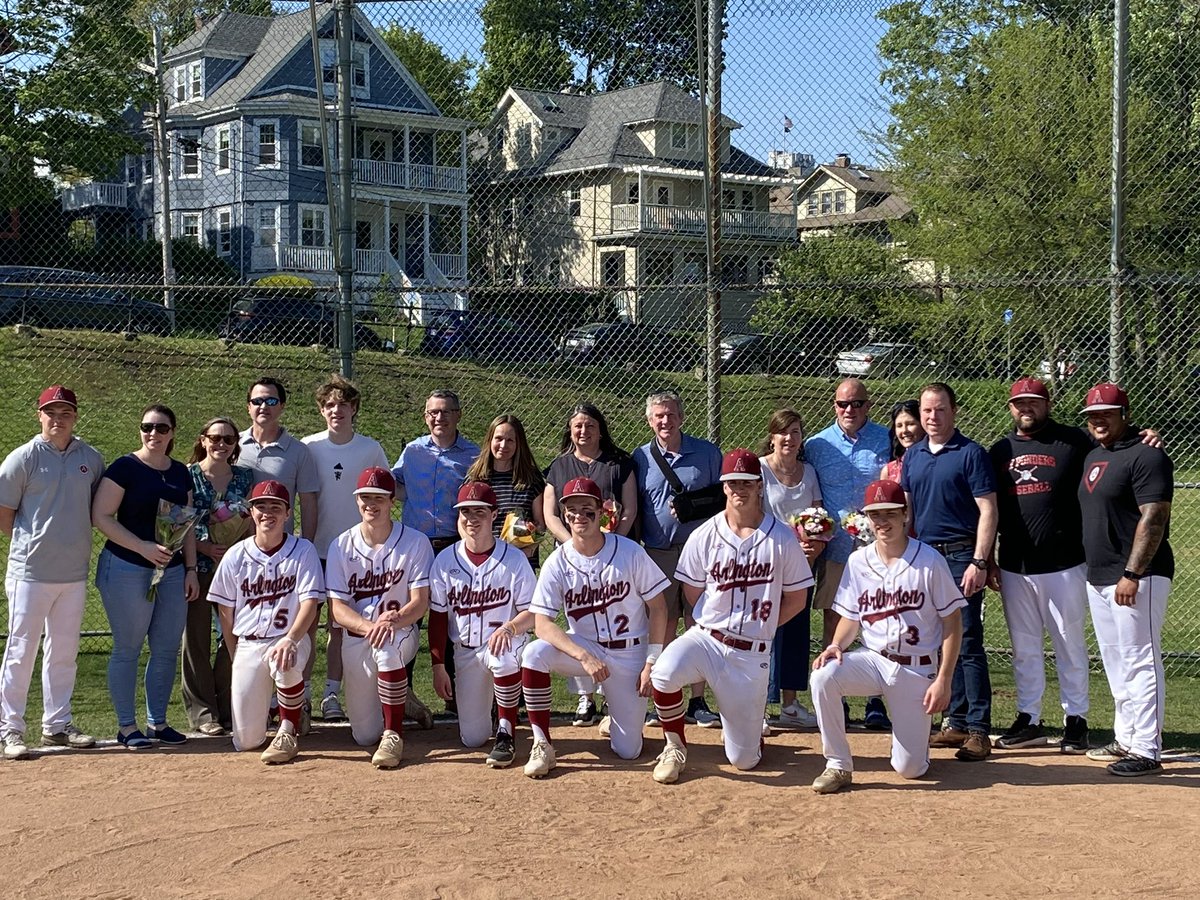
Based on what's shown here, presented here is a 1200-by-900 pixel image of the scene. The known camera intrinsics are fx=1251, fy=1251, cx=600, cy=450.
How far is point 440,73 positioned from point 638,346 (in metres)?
2.29

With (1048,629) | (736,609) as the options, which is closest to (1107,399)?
(1048,629)

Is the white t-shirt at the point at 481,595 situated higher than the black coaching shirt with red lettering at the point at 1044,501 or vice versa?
the black coaching shirt with red lettering at the point at 1044,501

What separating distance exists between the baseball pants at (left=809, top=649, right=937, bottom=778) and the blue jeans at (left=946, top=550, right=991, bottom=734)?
1.76 ft

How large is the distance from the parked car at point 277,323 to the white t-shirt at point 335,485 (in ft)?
14.5

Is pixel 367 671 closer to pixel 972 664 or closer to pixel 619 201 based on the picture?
pixel 972 664

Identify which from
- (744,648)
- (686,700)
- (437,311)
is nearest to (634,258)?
(437,311)

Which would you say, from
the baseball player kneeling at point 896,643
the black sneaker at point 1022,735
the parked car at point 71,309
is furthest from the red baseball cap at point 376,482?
the parked car at point 71,309

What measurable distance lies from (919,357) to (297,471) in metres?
5.37

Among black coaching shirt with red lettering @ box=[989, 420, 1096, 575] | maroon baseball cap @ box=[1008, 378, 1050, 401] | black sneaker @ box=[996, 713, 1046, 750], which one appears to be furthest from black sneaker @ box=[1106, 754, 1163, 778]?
maroon baseball cap @ box=[1008, 378, 1050, 401]

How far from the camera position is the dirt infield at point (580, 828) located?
4324mm

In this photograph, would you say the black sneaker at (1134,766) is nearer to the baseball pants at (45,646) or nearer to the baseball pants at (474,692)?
the baseball pants at (474,692)

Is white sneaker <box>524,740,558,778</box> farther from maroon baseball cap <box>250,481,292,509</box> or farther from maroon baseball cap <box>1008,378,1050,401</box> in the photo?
maroon baseball cap <box>1008,378,1050,401</box>

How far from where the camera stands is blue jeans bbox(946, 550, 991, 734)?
19.8 feet

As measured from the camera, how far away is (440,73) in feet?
27.9
